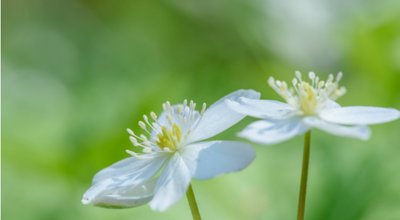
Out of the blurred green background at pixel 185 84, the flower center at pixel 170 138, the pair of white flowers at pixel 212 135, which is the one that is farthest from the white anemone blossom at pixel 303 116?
the blurred green background at pixel 185 84

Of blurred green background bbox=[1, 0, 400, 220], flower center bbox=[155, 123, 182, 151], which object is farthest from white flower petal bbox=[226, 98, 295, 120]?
blurred green background bbox=[1, 0, 400, 220]

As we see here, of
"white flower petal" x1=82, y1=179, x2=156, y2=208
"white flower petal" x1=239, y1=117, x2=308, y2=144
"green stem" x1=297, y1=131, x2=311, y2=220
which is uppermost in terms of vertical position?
"white flower petal" x1=82, y1=179, x2=156, y2=208

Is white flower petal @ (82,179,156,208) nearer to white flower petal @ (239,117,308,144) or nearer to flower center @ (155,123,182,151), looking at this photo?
flower center @ (155,123,182,151)

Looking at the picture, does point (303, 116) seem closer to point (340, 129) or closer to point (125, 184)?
point (340, 129)

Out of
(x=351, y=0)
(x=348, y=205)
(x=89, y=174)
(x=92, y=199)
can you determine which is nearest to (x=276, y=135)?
(x=92, y=199)

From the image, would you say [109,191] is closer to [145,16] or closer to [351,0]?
[351,0]

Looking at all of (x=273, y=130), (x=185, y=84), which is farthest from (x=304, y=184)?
(x=185, y=84)

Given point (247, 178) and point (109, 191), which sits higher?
point (247, 178)

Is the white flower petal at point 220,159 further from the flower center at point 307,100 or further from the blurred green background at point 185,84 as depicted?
the blurred green background at point 185,84
